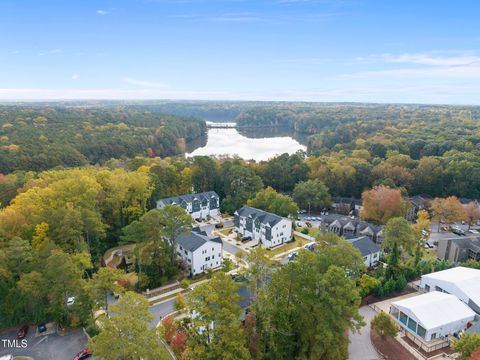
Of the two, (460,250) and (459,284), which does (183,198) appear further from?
(460,250)

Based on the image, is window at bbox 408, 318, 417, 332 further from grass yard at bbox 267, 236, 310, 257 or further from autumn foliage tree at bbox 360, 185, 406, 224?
autumn foliage tree at bbox 360, 185, 406, 224

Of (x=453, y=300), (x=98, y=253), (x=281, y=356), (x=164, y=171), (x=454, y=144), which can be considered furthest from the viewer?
(x=454, y=144)

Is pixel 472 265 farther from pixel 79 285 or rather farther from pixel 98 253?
pixel 98 253

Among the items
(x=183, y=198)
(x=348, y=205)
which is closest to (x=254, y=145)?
(x=348, y=205)

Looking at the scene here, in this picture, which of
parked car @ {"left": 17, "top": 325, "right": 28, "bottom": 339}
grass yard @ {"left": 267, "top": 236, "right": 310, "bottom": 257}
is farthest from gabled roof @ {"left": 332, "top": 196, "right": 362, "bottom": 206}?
parked car @ {"left": 17, "top": 325, "right": 28, "bottom": 339}

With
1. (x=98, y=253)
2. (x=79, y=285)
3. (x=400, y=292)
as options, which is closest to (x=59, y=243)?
(x=98, y=253)
